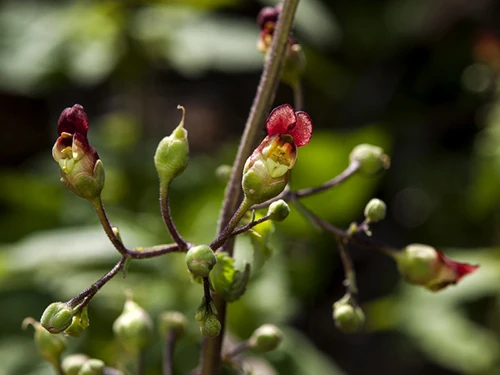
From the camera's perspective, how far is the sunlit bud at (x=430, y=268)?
1.12 meters

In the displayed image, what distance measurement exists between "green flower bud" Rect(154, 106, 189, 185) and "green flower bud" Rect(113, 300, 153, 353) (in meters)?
0.29

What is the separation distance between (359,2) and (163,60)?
41.4 inches

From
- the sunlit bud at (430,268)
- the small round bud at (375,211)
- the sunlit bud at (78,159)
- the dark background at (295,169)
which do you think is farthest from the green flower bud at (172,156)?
the dark background at (295,169)

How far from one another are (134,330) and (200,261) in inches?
13.5

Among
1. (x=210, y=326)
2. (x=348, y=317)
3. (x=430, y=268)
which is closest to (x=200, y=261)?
(x=210, y=326)

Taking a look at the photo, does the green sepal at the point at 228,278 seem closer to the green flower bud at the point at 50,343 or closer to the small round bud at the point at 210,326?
the small round bud at the point at 210,326

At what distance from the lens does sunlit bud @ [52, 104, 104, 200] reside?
90 centimetres

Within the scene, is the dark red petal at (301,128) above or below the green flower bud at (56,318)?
above

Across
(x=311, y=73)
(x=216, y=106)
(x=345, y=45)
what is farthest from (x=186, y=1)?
(x=216, y=106)

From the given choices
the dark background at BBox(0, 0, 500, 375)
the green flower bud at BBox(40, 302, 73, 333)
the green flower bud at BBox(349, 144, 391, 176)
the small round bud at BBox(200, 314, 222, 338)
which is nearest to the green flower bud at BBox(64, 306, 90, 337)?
the green flower bud at BBox(40, 302, 73, 333)

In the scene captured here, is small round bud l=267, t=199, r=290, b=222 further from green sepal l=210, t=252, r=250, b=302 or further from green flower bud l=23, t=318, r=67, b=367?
green flower bud l=23, t=318, r=67, b=367

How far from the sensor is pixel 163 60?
3150 mm

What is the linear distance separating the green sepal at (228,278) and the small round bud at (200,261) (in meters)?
0.13

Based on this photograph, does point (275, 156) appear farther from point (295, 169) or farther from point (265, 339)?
point (295, 169)
